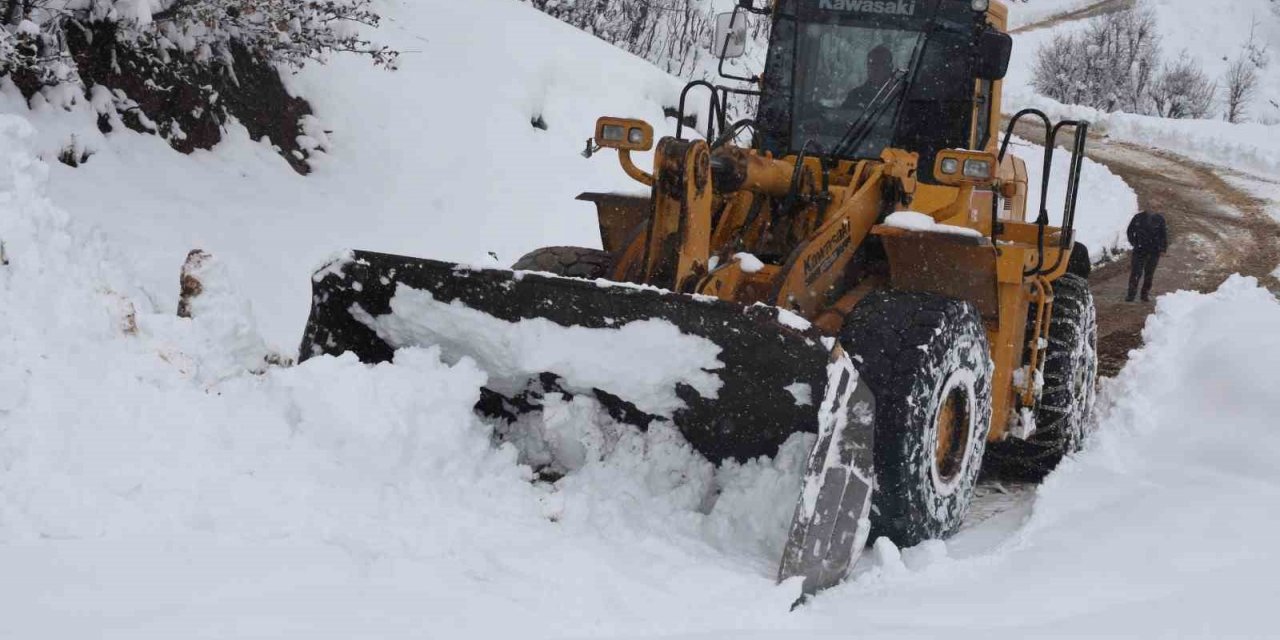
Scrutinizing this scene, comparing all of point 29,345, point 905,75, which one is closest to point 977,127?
point 905,75

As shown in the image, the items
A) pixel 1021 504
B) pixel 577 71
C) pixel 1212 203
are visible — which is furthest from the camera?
pixel 1212 203

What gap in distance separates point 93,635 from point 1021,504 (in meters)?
3.98

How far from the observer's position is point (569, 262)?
532 centimetres

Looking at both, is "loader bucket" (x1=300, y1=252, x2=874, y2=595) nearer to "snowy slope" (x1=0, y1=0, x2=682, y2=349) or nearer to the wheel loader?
the wheel loader

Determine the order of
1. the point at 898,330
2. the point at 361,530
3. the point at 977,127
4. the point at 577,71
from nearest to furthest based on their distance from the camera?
1. the point at 361,530
2. the point at 898,330
3. the point at 977,127
4. the point at 577,71

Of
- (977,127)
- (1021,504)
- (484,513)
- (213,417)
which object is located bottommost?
(1021,504)

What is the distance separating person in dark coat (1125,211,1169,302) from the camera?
39.6ft

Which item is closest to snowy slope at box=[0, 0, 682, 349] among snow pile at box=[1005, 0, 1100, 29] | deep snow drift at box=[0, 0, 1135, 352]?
deep snow drift at box=[0, 0, 1135, 352]

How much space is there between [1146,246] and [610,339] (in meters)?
9.81

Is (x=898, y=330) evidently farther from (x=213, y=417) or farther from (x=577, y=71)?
(x=577, y=71)

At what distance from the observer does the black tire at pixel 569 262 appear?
5270 millimetres

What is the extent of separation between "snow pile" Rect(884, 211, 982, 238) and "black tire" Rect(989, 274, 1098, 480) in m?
1.34

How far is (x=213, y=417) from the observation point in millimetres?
3459

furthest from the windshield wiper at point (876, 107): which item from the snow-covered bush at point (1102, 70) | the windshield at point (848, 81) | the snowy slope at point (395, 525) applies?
the snow-covered bush at point (1102, 70)
